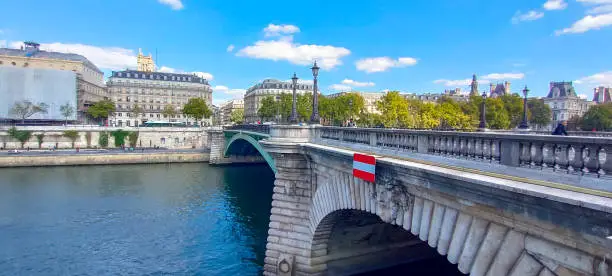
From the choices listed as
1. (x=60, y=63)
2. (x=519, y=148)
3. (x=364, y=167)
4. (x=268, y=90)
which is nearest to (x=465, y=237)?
(x=519, y=148)

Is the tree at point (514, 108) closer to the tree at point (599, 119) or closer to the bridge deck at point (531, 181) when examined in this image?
the tree at point (599, 119)

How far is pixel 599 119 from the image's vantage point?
51625mm

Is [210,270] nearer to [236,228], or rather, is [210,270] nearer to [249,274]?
[249,274]

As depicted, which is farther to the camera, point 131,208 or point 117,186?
point 117,186

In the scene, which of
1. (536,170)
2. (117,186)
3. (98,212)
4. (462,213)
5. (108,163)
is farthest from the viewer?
(108,163)

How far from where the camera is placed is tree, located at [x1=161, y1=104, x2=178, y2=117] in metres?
107

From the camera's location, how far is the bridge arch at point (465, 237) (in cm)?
576

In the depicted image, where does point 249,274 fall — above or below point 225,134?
below

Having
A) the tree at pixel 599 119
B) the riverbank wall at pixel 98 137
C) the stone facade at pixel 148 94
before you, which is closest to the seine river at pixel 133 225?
the riverbank wall at pixel 98 137

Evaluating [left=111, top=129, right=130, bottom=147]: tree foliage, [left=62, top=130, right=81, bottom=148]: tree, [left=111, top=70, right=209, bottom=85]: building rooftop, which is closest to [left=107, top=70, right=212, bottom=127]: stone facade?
[left=111, top=70, right=209, bottom=85]: building rooftop

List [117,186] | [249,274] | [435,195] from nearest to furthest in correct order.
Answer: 1. [435,195]
2. [249,274]
3. [117,186]

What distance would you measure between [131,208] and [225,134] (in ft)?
105

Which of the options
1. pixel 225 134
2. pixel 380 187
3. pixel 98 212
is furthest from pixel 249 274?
pixel 225 134

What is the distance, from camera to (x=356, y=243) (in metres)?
17.1
